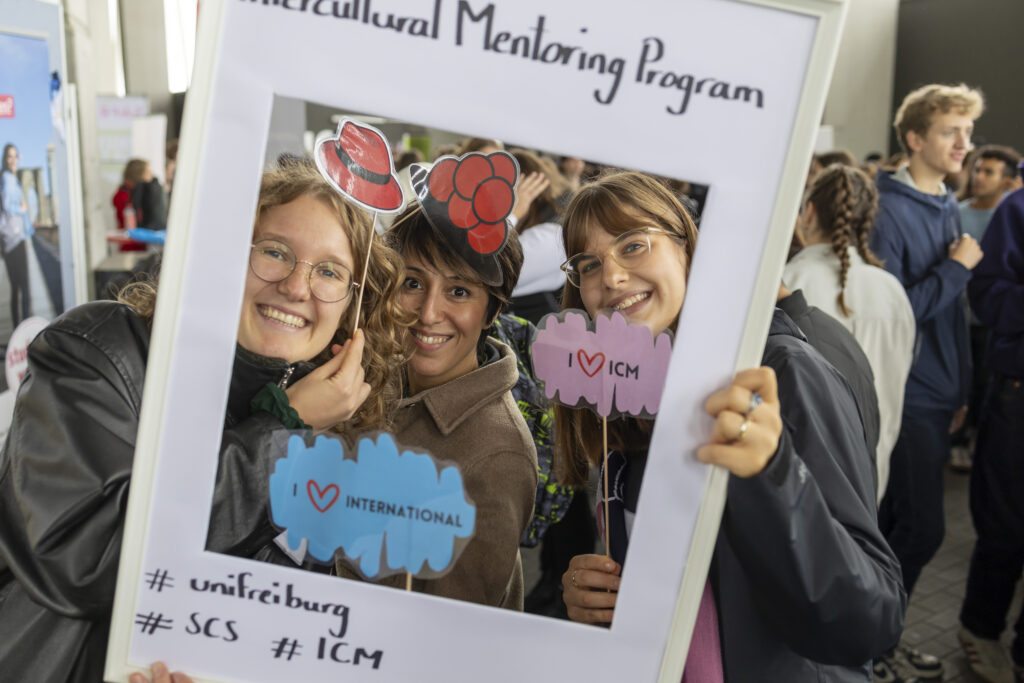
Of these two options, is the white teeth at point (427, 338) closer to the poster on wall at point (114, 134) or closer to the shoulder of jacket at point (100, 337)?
the shoulder of jacket at point (100, 337)

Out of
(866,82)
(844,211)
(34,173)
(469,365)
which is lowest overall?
(469,365)

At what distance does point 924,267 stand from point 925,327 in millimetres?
214

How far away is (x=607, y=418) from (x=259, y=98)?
47 cm

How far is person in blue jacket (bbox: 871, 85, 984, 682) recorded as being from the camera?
2865 millimetres

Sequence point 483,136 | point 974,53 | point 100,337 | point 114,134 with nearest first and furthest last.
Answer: point 483,136 < point 100,337 < point 114,134 < point 974,53

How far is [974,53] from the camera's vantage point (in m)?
10.8

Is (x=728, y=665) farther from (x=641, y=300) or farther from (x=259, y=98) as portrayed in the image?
(x=259, y=98)

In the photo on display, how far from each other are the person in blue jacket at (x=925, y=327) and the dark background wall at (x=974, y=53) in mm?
7477

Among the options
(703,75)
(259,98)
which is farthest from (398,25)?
(703,75)

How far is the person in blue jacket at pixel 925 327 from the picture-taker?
9.40 feet

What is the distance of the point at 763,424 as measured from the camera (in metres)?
0.81

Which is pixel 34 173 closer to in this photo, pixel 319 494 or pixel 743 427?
pixel 319 494

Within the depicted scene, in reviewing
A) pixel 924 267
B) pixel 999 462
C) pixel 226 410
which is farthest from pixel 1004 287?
pixel 226 410

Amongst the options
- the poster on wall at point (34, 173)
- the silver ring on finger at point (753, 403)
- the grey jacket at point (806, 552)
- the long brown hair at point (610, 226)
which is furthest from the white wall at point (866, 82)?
the silver ring on finger at point (753, 403)
